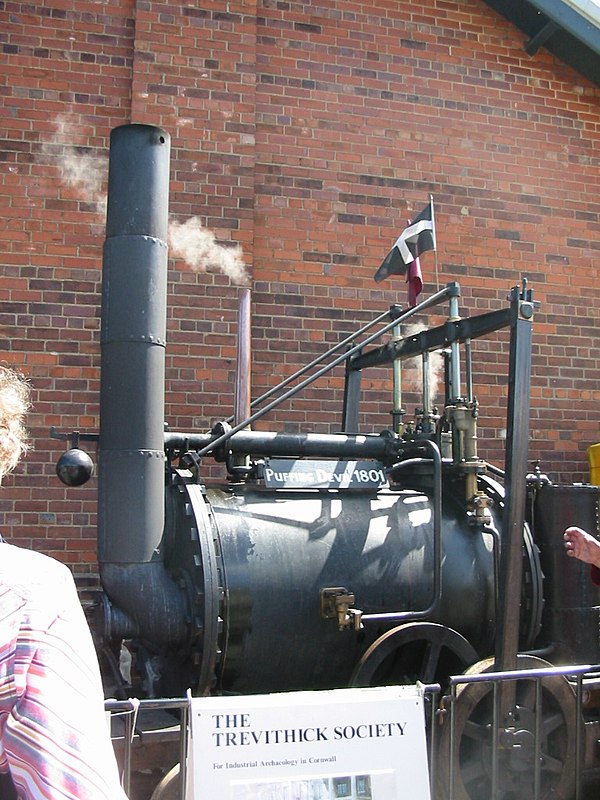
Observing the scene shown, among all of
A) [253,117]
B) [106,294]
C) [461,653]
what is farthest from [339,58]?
[461,653]

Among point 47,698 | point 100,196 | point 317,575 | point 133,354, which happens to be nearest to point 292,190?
point 100,196

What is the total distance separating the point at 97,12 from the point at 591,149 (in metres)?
4.03

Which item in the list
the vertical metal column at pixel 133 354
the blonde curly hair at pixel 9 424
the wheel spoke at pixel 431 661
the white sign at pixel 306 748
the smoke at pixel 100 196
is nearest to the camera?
the blonde curly hair at pixel 9 424

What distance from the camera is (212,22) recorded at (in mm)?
5945

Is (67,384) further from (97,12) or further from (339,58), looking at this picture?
(339,58)

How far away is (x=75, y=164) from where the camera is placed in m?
5.68

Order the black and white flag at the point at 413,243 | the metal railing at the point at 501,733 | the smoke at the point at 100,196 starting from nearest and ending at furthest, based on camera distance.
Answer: the metal railing at the point at 501,733 → the black and white flag at the point at 413,243 → the smoke at the point at 100,196

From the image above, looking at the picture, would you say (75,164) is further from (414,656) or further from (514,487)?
(414,656)

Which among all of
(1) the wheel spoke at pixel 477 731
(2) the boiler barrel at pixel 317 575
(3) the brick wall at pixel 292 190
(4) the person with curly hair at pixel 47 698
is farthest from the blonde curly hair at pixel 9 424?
(3) the brick wall at pixel 292 190

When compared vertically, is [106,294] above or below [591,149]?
below

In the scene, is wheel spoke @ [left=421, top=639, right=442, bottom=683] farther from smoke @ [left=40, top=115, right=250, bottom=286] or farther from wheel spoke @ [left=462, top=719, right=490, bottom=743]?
smoke @ [left=40, top=115, right=250, bottom=286]

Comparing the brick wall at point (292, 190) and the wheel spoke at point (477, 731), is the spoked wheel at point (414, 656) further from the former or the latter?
the brick wall at point (292, 190)

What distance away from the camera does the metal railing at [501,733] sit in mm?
3277

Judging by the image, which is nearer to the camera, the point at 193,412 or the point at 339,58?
the point at 193,412
